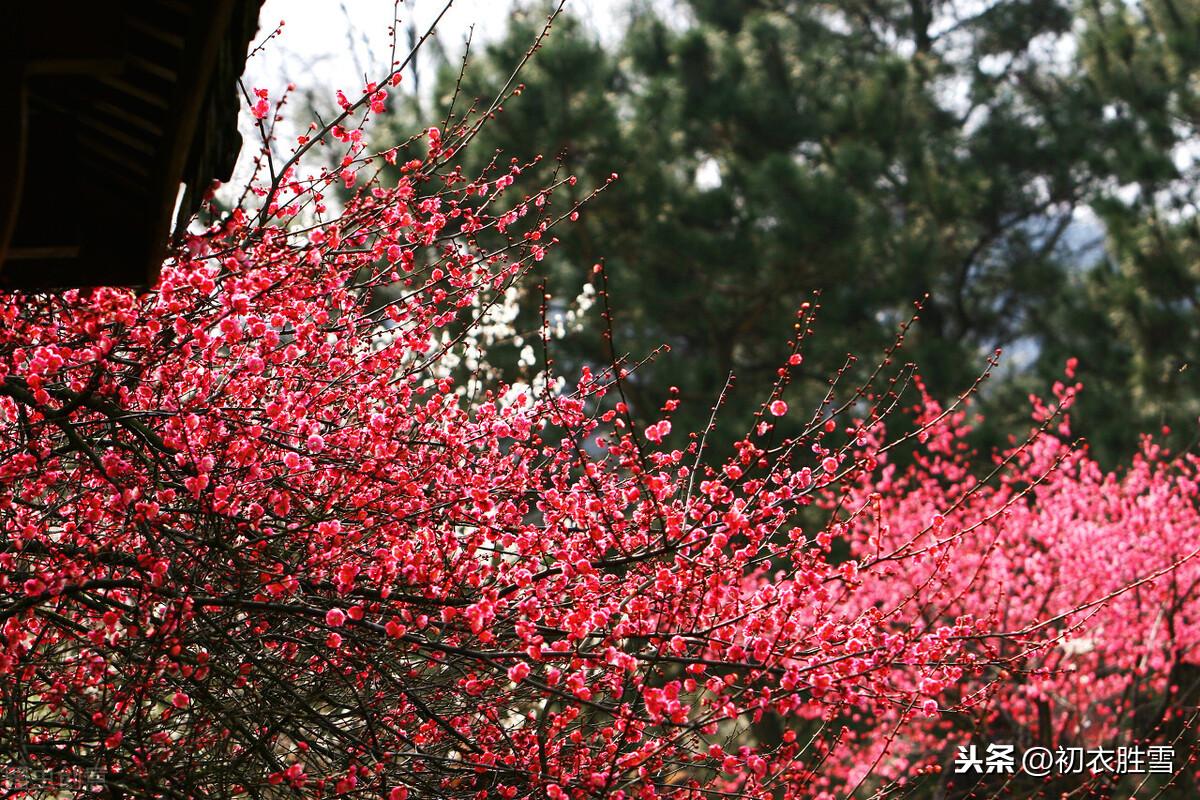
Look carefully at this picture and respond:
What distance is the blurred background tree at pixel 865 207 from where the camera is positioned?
49.0 ft

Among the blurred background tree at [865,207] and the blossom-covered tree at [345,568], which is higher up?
the blurred background tree at [865,207]

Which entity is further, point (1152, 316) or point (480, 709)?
point (1152, 316)

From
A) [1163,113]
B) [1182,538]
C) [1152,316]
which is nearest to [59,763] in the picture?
[1182,538]

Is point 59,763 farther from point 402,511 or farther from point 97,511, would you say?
point 402,511

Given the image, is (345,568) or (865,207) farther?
(865,207)

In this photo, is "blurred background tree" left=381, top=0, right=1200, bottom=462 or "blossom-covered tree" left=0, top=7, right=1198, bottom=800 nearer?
"blossom-covered tree" left=0, top=7, right=1198, bottom=800

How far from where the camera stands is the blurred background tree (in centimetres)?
1494

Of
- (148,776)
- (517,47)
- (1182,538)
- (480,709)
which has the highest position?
(517,47)

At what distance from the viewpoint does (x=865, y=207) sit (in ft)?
53.2

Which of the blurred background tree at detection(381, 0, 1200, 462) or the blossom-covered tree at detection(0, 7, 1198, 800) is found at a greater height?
the blurred background tree at detection(381, 0, 1200, 462)

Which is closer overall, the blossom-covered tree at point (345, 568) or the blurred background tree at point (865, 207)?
the blossom-covered tree at point (345, 568)

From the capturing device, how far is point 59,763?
3.69m

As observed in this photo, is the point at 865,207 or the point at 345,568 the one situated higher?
the point at 865,207

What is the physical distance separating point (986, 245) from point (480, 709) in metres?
16.9
